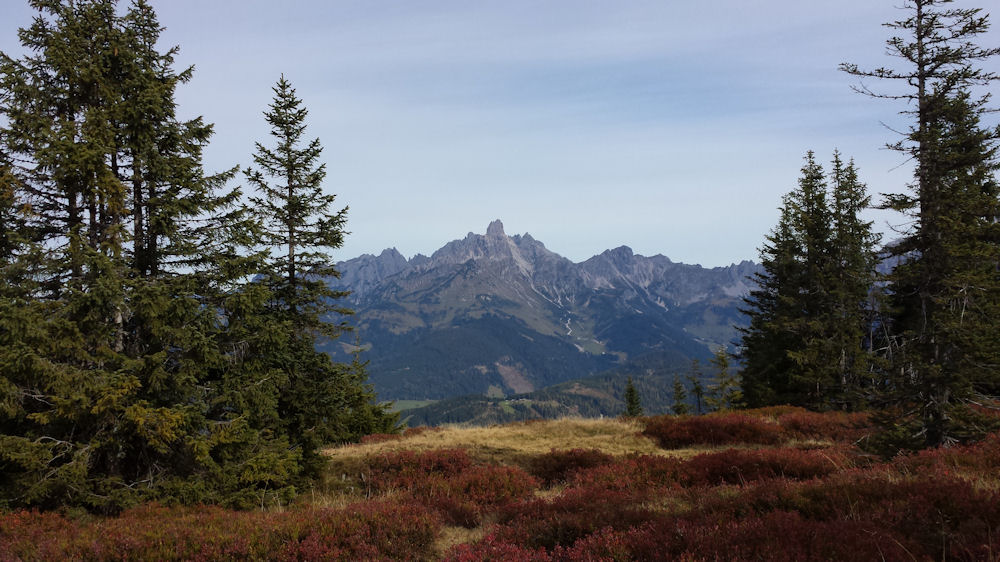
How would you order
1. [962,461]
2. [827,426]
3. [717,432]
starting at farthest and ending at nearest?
[827,426] < [717,432] < [962,461]

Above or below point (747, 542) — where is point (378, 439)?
below

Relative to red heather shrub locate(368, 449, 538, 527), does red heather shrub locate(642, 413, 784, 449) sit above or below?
below

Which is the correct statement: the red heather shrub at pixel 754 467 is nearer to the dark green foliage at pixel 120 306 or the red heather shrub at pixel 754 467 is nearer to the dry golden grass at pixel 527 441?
the dry golden grass at pixel 527 441

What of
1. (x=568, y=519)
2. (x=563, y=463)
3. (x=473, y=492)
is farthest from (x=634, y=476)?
(x=568, y=519)

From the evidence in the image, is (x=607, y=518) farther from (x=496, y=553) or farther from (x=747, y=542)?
(x=747, y=542)

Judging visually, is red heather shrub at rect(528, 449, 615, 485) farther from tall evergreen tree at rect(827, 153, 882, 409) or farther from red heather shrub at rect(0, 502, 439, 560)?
tall evergreen tree at rect(827, 153, 882, 409)

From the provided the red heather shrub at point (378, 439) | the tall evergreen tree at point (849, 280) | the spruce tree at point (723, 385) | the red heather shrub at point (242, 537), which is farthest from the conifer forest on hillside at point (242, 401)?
the spruce tree at point (723, 385)

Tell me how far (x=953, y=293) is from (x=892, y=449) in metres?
3.68

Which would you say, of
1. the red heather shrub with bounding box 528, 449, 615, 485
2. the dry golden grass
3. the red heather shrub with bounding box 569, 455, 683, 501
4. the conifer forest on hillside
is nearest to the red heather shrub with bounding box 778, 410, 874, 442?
the conifer forest on hillside

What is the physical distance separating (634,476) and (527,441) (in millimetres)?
8467

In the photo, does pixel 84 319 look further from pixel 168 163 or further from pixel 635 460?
pixel 635 460

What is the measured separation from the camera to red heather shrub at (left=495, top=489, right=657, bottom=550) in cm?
645

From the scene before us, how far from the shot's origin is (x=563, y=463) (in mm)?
13078

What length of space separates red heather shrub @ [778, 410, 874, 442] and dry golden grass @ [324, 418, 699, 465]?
4.47 metres
